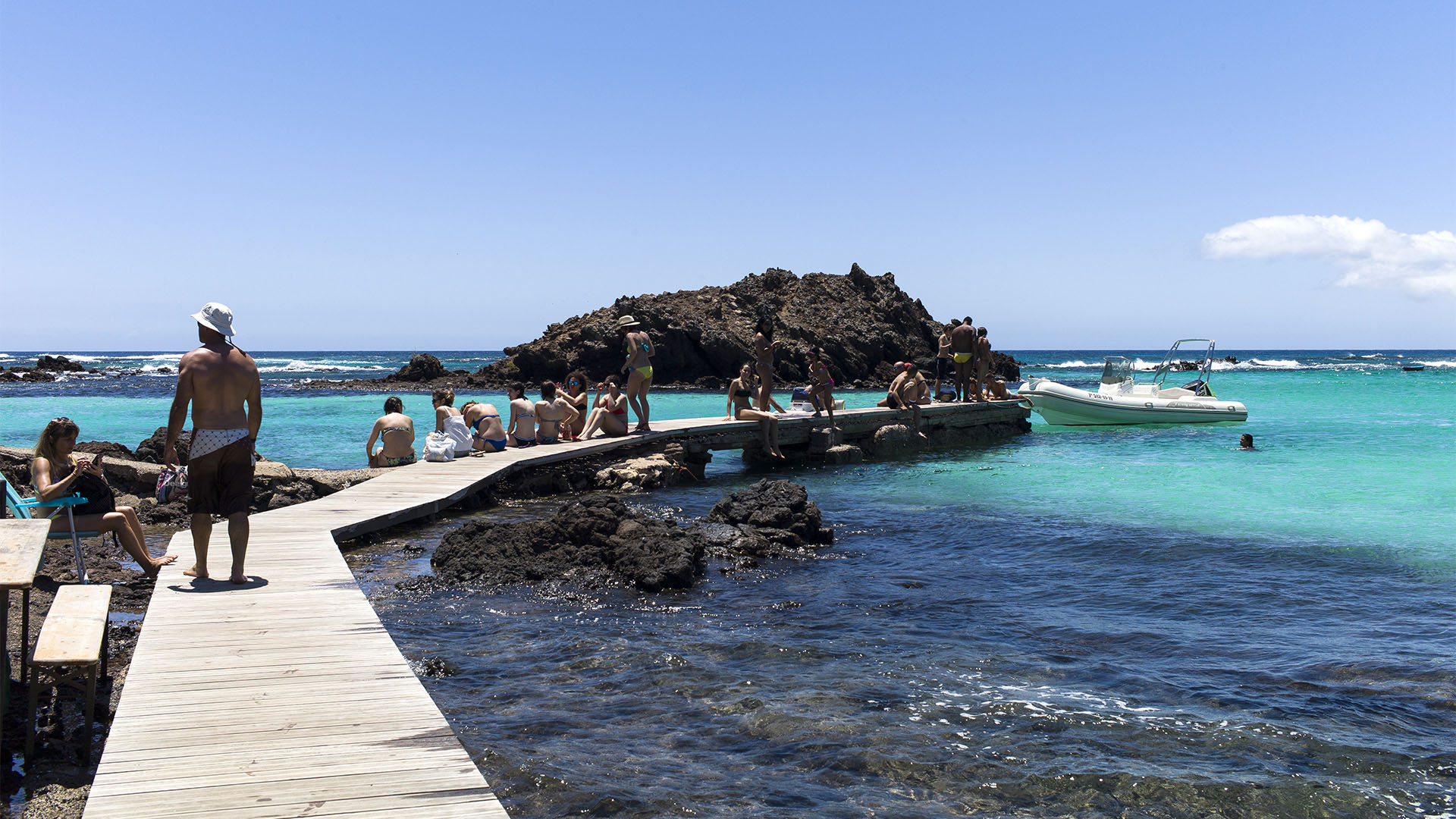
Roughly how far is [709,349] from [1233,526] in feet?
106

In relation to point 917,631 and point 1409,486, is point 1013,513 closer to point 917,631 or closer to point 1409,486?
point 917,631

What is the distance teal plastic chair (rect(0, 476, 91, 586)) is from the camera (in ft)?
21.3

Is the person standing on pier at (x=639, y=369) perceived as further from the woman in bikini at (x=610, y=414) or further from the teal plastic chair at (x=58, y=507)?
the teal plastic chair at (x=58, y=507)

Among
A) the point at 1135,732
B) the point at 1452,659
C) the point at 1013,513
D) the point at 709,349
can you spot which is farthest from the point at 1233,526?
the point at 709,349

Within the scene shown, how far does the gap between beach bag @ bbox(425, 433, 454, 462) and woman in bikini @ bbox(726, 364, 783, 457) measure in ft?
18.6

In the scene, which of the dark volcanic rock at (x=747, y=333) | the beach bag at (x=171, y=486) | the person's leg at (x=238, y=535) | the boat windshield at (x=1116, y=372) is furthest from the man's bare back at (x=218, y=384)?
the dark volcanic rock at (x=747, y=333)

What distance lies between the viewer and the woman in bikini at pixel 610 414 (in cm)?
1495

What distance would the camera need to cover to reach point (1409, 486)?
51.6 feet

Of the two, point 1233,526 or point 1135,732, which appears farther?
point 1233,526

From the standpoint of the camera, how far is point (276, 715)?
12.9 feet

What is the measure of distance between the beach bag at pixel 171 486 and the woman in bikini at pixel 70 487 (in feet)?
9.12

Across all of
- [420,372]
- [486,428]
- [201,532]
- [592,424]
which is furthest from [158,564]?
[420,372]

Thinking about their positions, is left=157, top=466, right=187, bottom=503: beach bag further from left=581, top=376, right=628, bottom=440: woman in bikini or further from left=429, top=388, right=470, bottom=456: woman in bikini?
left=581, top=376, right=628, bottom=440: woman in bikini

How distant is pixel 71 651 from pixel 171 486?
22.2 feet
